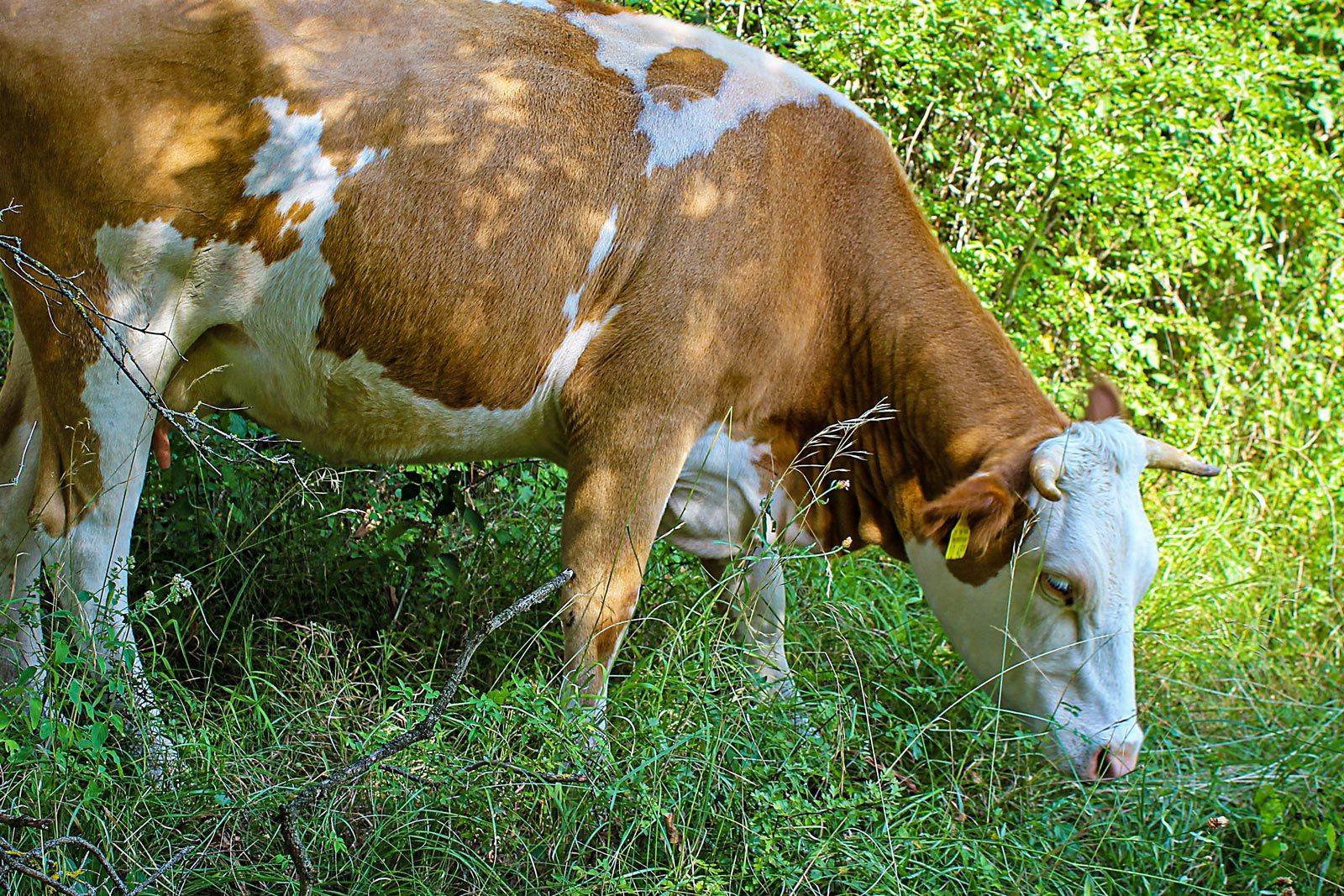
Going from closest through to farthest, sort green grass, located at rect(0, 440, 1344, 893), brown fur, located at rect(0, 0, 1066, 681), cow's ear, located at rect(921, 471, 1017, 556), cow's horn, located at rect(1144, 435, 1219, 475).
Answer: green grass, located at rect(0, 440, 1344, 893) → brown fur, located at rect(0, 0, 1066, 681) → cow's ear, located at rect(921, 471, 1017, 556) → cow's horn, located at rect(1144, 435, 1219, 475)

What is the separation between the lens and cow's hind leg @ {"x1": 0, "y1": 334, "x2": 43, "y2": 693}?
3.51 meters

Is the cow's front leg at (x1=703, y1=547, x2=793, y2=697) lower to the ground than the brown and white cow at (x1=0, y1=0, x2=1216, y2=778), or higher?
lower

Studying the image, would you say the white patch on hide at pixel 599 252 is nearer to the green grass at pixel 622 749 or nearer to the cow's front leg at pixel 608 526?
the cow's front leg at pixel 608 526

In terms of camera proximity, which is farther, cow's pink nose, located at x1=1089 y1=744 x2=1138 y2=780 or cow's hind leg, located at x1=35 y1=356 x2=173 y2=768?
cow's pink nose, located at x1=1089 y1=744 x2=1138 y2=780

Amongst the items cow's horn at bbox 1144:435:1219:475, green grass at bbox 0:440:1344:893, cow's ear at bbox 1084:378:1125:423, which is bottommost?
green grass at bbox 0:440:1344:893

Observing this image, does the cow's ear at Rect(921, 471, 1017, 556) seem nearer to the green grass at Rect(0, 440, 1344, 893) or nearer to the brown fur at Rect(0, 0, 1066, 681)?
the brown fur at Rect(0, 0, 1066, 681)

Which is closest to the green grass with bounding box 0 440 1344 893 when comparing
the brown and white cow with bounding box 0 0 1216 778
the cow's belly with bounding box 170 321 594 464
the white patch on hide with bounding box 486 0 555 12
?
the brown and white cow with bounding box 0 0 1216 778

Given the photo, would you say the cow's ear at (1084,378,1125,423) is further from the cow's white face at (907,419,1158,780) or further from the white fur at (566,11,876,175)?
the white fur at (566,11,876,175)

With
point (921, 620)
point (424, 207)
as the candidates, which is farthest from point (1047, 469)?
point (424, 207)

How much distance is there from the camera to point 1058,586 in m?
3.44


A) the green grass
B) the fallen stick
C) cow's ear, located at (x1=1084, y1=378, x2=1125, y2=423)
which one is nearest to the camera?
the fallen stick

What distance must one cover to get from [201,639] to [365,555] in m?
0.59

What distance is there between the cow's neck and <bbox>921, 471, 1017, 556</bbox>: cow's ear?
0.13 meters

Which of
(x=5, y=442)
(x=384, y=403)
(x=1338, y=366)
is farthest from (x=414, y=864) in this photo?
(x=1338, y=366)
